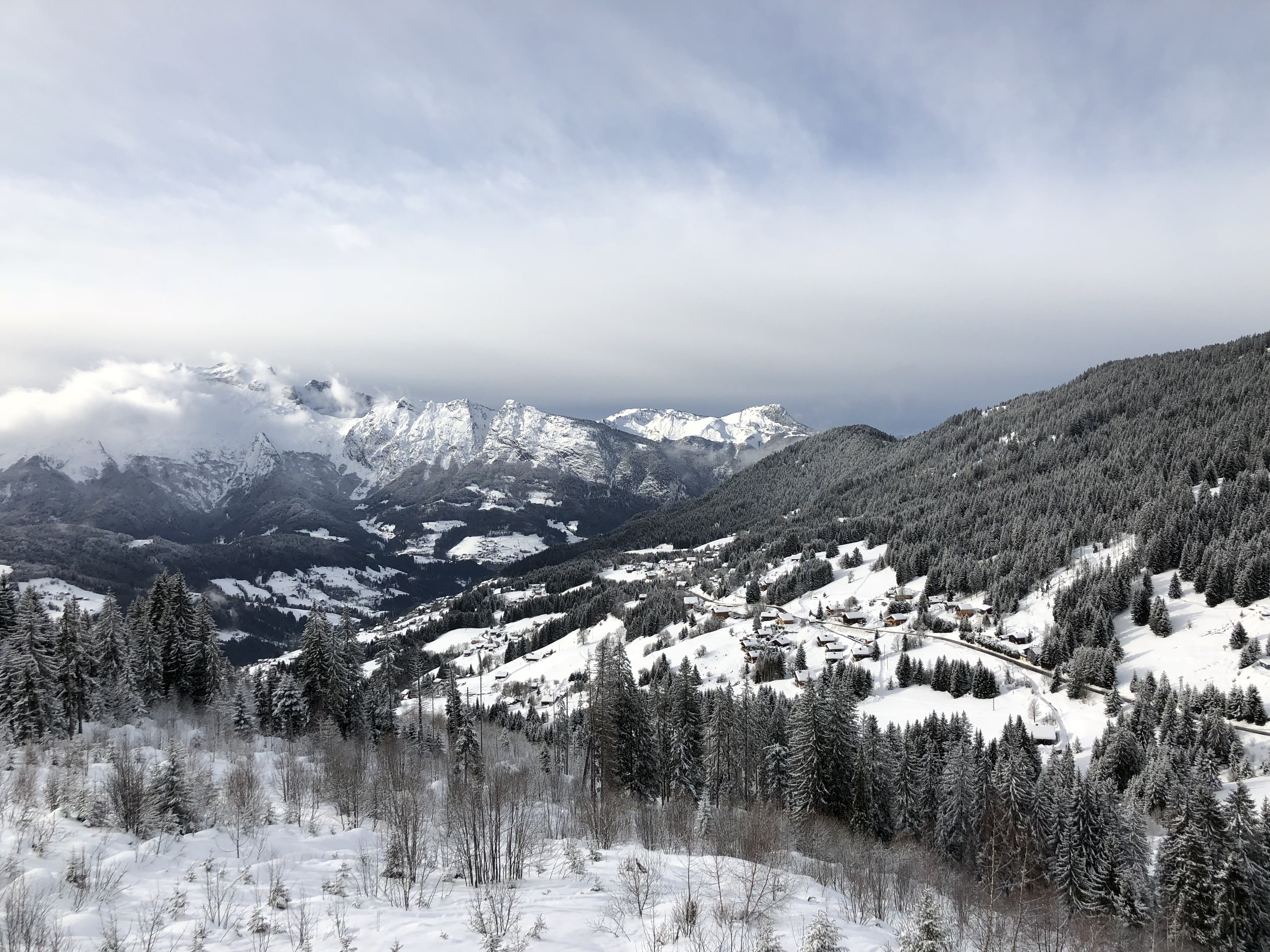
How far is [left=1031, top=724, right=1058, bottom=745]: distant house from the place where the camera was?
77.1m

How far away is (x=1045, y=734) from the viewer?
257ft

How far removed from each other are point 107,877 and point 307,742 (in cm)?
3540

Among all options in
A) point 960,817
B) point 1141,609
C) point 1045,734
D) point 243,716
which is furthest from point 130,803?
point 1141,609

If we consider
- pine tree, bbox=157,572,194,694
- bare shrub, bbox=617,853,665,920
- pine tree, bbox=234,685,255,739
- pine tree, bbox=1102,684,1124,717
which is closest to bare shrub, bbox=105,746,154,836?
bare shrub, bbox=617,853,665,920

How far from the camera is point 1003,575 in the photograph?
13688 centimetres

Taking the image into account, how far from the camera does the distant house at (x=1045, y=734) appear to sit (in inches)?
3034

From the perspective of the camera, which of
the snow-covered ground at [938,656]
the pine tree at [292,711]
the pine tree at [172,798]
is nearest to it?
the pine tree at [172,798]

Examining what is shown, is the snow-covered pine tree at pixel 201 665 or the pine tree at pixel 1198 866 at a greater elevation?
the snow-covered pine tree at pixel 201 665

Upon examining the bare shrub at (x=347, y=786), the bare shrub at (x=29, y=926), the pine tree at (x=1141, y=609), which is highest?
the bare shrub at (x=29, y=926)

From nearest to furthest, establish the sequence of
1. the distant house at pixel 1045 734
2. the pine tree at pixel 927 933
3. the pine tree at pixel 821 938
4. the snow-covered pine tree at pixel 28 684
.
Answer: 1. the pine tree at pixel 927 933
2. the pine tree at pixel 821 938
3. the snow-covered pine tree at pixel 28 684
4. the distant house at pixel 1045 734

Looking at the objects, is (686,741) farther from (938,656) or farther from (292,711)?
(938,656)

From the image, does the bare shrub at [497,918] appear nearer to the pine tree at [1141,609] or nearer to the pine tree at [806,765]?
the pine tree at [806,765]

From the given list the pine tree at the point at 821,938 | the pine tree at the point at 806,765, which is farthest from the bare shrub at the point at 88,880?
the pine tree at the point at 806,765

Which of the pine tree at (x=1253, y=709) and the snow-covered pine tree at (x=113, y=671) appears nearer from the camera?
the snow-covered pine tree at (x=113, y=671)
